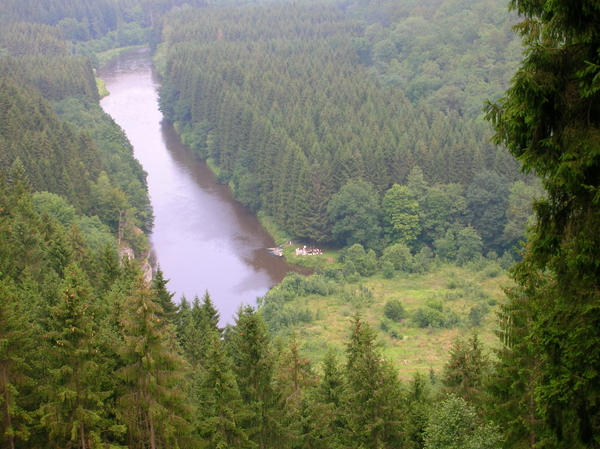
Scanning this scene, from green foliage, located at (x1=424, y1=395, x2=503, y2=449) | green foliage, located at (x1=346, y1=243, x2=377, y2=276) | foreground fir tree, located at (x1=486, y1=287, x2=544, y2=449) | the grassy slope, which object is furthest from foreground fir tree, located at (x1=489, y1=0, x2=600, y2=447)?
green foliage, located at (x1=346, y1=243, x2=377, y2=276)

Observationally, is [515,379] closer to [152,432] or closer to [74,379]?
[152,432]

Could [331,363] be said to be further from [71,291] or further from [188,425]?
[71,291]

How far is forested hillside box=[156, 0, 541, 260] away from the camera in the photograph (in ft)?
267

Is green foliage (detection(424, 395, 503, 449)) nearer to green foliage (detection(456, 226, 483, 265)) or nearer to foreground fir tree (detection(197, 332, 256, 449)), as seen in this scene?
foreground fir tree (detection(197, 332, 256, 449))

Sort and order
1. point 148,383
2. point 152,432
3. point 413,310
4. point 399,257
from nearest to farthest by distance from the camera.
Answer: point 148,383 < point 152,432 < point 413,310 < point 399,257

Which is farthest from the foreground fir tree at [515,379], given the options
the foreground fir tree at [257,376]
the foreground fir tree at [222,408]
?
the foreground fir tree at [222,408]

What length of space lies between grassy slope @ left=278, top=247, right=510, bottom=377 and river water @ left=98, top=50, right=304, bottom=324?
6.35 m

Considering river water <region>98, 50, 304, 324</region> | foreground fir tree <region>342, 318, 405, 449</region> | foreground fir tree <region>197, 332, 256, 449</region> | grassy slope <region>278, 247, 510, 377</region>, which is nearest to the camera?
foreground fir tree <region>197, 332, 256, 449</region>

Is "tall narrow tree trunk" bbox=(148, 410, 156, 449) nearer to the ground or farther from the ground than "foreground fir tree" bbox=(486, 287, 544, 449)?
nearer to the ground

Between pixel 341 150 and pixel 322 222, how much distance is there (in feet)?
32.7

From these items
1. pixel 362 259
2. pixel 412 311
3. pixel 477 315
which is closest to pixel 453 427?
pixel 477 315

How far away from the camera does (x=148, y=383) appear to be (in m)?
22.8

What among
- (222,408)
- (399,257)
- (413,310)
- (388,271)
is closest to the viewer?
(222,408)

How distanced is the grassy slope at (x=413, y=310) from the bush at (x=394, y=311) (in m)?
0.75
